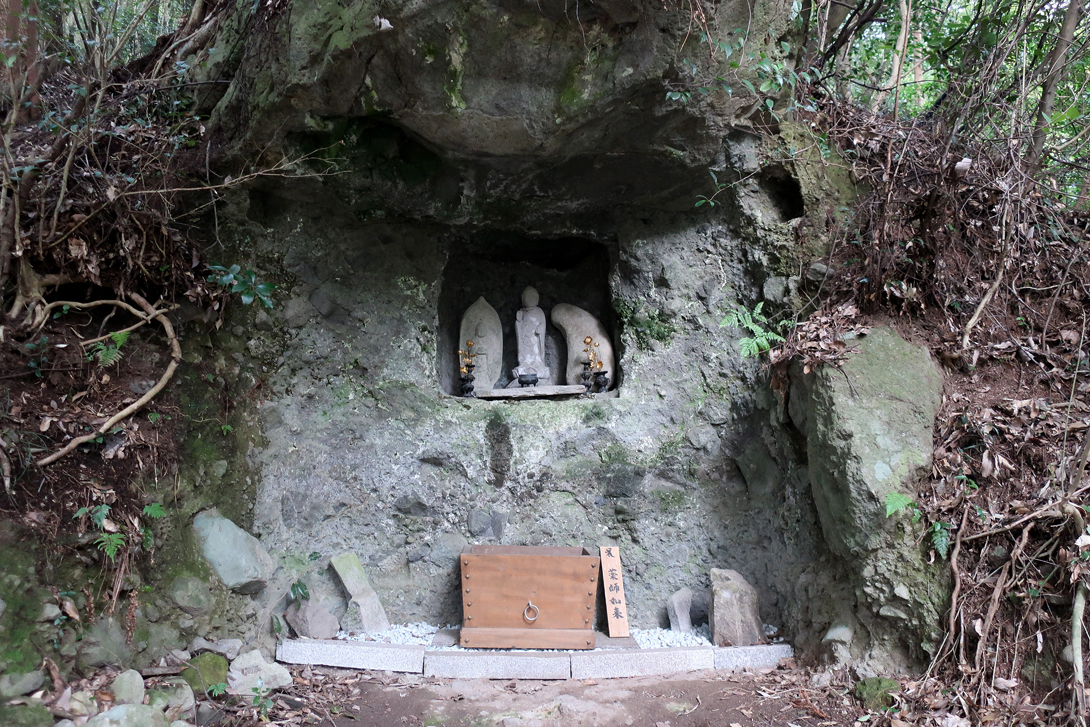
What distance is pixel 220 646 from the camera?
3.27 meters

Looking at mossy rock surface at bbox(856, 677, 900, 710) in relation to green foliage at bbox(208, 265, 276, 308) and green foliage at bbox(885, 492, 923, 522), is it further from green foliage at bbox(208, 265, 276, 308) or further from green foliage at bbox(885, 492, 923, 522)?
green foliage at bbox(208, 265, 276, 308)

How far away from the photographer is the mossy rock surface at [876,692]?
2.98 m

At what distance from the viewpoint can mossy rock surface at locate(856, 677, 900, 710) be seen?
9.77 ft

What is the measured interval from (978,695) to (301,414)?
3708mm

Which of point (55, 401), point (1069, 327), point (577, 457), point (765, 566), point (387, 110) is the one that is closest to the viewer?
point (55, 401)

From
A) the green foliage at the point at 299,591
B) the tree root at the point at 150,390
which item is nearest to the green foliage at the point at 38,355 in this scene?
the tree root at the point at 150,390

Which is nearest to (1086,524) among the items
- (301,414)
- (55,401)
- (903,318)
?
(903,318)

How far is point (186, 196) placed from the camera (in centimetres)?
377

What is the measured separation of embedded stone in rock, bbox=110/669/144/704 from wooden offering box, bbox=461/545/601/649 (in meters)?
1.55

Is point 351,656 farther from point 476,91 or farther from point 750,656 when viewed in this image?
point 476,91

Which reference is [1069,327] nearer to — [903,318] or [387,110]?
[903,318]

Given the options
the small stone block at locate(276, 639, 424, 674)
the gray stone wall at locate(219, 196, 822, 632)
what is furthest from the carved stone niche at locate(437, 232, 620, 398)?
the small stone block at locate(276, 639, 424, 674)

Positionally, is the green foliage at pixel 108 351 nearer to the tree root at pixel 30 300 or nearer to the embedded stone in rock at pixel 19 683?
the tree root at pixel 30 300

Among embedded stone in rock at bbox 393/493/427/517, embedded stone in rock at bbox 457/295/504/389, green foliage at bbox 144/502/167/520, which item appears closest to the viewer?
green foliage at bbox 144/502/167/520
